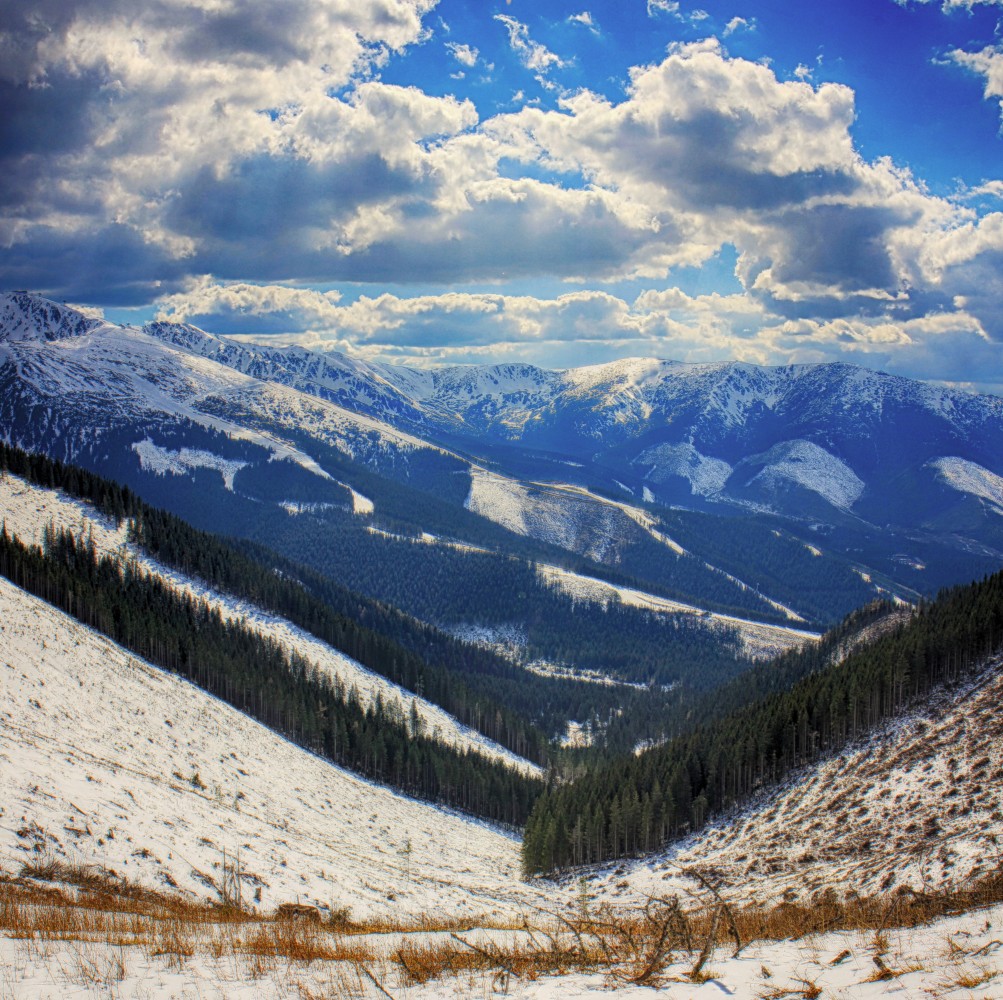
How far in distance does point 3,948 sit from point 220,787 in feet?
157

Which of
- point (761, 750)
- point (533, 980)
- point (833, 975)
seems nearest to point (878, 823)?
point (761, 750)

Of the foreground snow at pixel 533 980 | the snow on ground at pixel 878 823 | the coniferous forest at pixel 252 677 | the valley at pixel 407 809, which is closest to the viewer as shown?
the foreground snow at pixel 533 980

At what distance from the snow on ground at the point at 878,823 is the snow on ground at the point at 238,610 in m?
64.3

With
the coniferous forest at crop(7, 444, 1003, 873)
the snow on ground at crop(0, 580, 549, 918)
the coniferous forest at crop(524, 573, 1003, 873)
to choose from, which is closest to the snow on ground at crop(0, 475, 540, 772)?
the coniferous forest at crop(7, 444, 1003, 873)

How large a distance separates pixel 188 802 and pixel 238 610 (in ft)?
281

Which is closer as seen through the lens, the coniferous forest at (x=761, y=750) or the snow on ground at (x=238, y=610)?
the coniferous forest at (x=761, y=750)

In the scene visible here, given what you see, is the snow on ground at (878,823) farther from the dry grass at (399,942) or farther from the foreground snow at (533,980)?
the foreground snow at (533,980)

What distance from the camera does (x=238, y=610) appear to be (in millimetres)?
129750

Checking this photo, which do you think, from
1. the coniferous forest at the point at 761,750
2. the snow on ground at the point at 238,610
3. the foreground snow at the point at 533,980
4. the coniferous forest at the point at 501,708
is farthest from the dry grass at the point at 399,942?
the snow on ground at the point at 238,610

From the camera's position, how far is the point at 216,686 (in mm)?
95812

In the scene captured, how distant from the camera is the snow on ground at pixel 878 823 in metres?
40.1

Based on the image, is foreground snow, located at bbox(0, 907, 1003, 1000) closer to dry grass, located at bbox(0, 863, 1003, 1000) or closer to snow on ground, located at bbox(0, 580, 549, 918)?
dry grass, located at bbox(0, 863, 1003, 1000)

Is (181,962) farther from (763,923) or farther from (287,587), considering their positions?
(287,587)

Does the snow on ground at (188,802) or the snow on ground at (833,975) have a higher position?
the snow on ground at (833,975)
